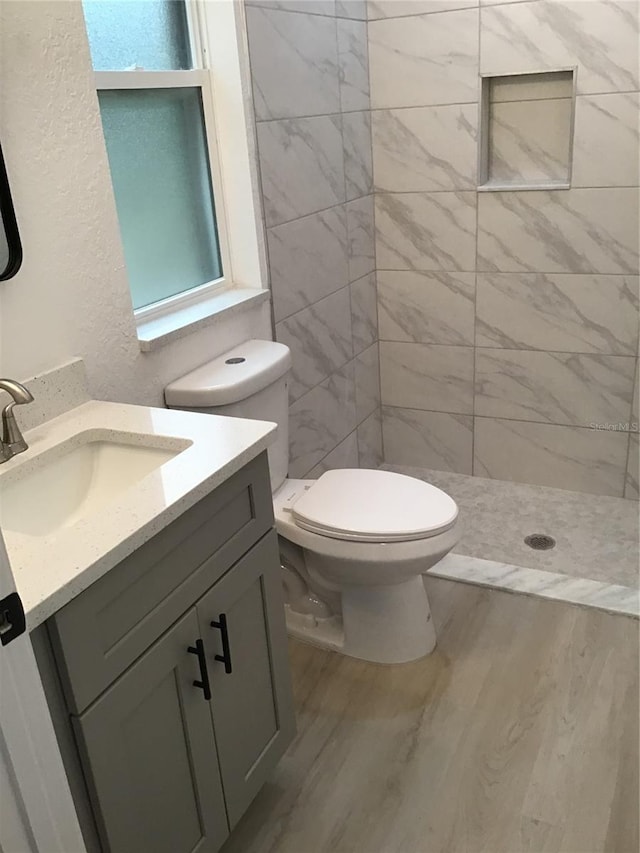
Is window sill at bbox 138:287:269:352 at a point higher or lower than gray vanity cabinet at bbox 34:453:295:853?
higher

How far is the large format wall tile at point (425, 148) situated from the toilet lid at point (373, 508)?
3.88 feet

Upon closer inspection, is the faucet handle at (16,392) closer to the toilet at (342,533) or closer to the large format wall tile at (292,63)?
the toilet at (342,533)

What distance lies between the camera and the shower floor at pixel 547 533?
7.91 ft

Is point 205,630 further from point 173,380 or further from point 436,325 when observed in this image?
point 436,325

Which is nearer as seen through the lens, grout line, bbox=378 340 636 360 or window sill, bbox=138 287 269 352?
window sill, bbox=138 287 269 352

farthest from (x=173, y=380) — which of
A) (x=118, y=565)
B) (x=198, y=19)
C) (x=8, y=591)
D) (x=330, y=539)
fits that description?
(x=8, y=591)

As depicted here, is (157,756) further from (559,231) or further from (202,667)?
(559,231)

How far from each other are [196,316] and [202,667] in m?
0.95

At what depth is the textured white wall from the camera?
4.64 ft

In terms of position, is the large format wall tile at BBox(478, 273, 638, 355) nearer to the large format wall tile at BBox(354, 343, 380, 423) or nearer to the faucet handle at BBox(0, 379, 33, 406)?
the large format wall tile at BBox(354, 343, 380, 423)

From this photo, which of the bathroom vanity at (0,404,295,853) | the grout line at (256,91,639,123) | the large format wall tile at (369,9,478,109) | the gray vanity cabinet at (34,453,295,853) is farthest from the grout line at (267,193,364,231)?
the gray vanity cabinet at (34,453,295,853)

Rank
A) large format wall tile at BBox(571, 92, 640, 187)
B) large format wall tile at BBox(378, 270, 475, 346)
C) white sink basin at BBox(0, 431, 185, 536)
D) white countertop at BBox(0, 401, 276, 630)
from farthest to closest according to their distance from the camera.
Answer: large format wall tile at BBox(378, 270, 475, 346) < large format wall tile at BBox(571, 92, 640, 187) < white sink basin at BBox(0, 431, 185, 536) < white countertop at BBox(0, 401, 276, 630)

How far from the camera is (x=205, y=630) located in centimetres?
135

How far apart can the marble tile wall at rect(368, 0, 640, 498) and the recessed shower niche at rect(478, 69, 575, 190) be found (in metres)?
0.02
